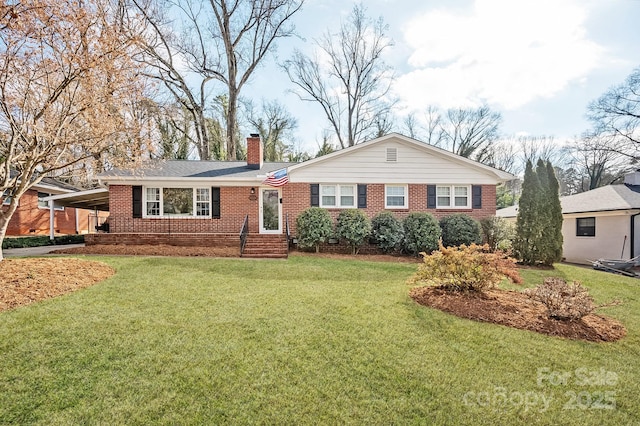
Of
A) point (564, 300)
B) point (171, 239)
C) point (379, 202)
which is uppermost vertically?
point (379, 202)

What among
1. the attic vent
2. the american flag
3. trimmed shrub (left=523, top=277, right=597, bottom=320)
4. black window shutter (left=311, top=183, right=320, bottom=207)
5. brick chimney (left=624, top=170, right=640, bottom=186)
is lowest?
trimmed shrub (left=523, top=277, right=597, bottom=320)

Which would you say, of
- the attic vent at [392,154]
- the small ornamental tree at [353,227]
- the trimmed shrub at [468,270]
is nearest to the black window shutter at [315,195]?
the small ornamental tree at [353,227]

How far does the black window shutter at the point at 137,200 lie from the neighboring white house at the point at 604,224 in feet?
68.8

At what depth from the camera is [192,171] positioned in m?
14.2

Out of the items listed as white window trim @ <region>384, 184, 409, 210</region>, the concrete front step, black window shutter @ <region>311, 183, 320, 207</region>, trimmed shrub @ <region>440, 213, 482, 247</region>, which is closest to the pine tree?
trimmed shrub @ <region>440, 213, 482, 247</region>

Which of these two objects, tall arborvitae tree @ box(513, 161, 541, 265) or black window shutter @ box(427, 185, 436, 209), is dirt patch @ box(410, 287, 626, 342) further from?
black window shutter @ box(427, 185, 436, 209)

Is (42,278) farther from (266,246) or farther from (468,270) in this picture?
(468,270)

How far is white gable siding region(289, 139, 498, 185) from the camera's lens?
13250 mm

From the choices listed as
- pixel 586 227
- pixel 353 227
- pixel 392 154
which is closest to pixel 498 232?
pixel 392 154

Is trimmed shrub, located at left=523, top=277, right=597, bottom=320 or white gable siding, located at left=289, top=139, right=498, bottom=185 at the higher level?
white gable siding, located at left=289, top=139, right=498, bottom=185

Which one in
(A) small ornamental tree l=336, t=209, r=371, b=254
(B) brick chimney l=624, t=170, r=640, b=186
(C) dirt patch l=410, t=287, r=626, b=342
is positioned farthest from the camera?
(B) brick chimney l=624, t=170, r=640, b=186

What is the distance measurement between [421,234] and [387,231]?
133 cm

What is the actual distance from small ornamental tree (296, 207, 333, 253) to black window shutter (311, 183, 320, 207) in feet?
3.63

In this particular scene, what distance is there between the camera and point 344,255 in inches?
467
